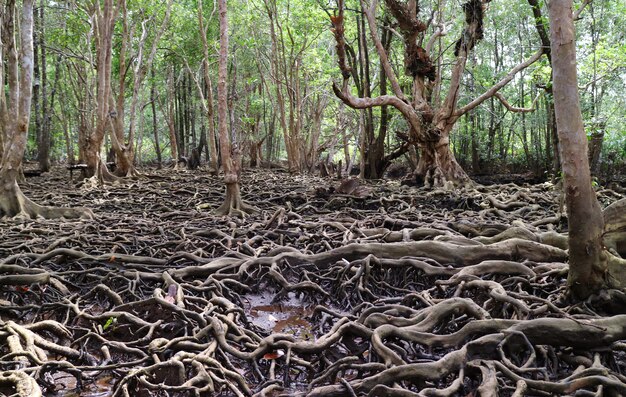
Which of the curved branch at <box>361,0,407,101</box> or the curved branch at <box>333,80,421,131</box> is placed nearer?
the curved branch at <box>333,80,421,131</box>

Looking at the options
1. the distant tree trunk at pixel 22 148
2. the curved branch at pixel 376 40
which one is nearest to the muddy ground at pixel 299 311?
the distant tree trunk at pixel 22 148

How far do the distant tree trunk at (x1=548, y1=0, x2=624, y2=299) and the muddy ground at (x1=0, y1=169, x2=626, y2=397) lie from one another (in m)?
0.44

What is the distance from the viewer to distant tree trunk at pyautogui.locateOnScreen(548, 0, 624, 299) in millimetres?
3904

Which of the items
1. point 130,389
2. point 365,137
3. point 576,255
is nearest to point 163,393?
point 130,389

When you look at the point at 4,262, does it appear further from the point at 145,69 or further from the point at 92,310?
the point at 145,69

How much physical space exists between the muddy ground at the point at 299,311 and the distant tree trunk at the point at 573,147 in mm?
443

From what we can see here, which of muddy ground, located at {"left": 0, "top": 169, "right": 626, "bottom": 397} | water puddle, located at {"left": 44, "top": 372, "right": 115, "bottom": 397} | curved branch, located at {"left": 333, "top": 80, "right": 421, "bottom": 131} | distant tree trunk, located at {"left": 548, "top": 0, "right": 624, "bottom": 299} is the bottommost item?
water puddle, located at {"left": 44, "top": 372, "right": 115, "bottom": 397}

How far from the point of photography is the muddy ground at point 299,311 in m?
3.34

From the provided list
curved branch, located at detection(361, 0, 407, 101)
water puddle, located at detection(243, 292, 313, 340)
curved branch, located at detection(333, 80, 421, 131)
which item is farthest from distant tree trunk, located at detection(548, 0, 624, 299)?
curved branch, located at detection(361, 0, 407, 101)

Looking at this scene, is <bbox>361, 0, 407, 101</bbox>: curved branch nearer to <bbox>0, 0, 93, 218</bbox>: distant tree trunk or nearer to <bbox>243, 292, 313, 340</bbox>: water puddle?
<bbox>0, 0, 93, 218</bbox>: distant tree trunk

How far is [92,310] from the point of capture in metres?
5.06

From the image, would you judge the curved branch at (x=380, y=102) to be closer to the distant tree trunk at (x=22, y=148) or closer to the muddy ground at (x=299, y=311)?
the muddy ground at (x=299, y=311)

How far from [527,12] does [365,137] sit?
24.5 feet

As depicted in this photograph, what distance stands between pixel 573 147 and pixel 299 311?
2896 millimetres
